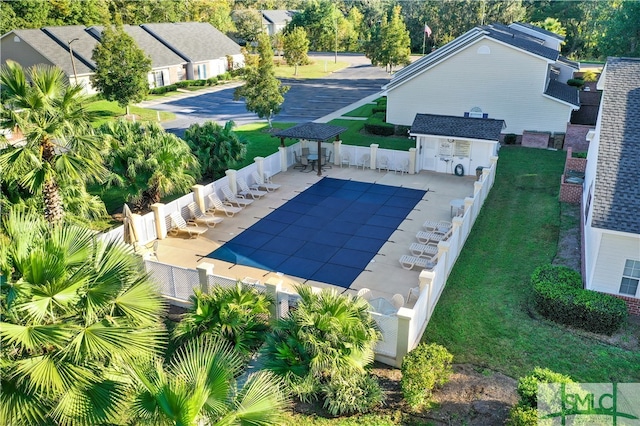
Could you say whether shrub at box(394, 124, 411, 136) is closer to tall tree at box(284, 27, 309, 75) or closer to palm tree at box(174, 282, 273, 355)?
palm tree at box(174, 282, 273, 355)

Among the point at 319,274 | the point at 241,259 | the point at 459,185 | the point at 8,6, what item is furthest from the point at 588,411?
the point at 8,6

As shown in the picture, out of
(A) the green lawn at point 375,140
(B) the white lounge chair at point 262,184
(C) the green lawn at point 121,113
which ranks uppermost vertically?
(C) the green lawn at point 121,113

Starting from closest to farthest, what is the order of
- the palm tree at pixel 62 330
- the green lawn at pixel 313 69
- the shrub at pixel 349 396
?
the palm tree at pixel 62 330 → the shrub at pixel 349 396 → the green lawn at pixel 313 69

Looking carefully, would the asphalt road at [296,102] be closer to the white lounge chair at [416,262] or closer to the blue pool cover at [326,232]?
the blue pool cover at [326,232]

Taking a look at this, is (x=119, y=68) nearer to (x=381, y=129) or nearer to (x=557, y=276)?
(x=381, y=129)

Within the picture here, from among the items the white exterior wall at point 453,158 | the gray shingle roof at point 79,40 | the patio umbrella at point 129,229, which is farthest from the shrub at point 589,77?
the gray shingle roof at point 79,40

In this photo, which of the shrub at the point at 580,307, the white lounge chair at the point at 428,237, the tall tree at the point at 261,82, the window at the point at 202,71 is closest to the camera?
the shrub at the point at 580,307

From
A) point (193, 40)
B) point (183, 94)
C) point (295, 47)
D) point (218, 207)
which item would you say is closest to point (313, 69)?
point (295, 47)

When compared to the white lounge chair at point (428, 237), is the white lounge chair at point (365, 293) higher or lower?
lower

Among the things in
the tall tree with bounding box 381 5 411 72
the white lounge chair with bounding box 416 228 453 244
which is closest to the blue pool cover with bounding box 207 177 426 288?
the white lounge chair with bounding box 416 228 453 244
